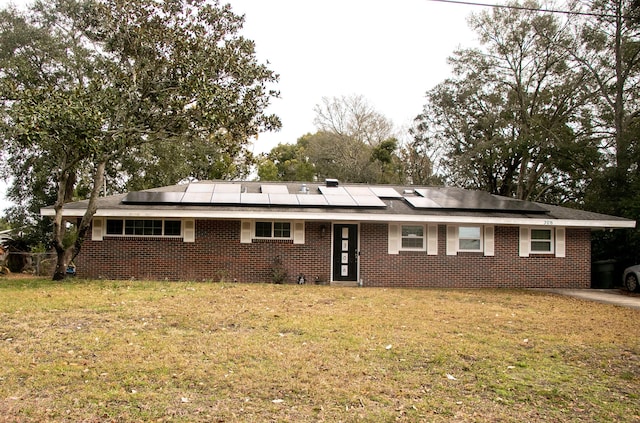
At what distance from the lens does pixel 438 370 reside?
5.56m

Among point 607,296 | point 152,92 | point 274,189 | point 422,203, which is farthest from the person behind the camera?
point 274,189

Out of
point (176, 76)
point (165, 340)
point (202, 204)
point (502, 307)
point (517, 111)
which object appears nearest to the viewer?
point (165, 340)

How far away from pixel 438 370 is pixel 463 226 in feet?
35.5

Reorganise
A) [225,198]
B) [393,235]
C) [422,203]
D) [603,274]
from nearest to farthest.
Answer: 1. [225,198]
2. [393,235]
3. [422,203]
4. [603,274]

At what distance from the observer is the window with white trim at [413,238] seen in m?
15.6

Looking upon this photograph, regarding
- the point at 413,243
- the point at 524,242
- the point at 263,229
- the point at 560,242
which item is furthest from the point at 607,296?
the point at 263,229

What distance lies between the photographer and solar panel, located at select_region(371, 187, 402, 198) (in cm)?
1719

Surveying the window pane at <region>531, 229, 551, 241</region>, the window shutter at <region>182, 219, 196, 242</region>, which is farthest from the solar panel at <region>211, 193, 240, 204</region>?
the window pane at <region>531, 229, 551, 241</region>

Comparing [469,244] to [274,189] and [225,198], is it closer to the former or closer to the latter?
[274,189]

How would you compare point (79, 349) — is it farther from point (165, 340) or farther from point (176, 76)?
point (176, 76)

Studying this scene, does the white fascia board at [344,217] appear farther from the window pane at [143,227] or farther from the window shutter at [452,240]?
the window pane at [143,227]

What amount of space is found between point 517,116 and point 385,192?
52.1 feet

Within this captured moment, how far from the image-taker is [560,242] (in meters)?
16.2

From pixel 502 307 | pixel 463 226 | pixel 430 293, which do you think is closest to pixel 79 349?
pixel 502 307
